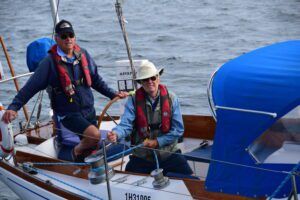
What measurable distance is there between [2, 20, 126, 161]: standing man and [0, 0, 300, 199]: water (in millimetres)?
5622

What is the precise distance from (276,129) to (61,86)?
93.3 inches

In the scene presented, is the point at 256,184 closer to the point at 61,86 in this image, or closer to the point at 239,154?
the point at 239,154

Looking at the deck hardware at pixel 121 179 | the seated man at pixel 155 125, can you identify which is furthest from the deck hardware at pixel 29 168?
the seated man at pixel 155 125

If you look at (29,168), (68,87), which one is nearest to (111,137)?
(68,87)

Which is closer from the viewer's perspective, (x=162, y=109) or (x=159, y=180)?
(x=159, y=180)

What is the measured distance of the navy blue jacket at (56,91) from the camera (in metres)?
6.73

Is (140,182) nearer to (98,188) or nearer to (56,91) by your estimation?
(98,188)

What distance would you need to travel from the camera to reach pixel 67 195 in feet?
21.4

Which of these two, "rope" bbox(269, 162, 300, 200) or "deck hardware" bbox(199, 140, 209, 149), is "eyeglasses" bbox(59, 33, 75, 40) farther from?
"rope" bbox(269, 162, 300, 200)

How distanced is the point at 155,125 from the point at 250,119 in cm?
122

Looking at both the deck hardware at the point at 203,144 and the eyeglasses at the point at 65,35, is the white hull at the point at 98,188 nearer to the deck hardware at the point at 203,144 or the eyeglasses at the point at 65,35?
the deck hardware at the point at 203,144

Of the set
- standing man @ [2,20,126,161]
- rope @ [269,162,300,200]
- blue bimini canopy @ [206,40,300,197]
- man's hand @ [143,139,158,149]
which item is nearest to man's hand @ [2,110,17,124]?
standing man @ [2,20,126,161]

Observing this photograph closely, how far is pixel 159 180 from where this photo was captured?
595cm

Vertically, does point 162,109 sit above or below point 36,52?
below
